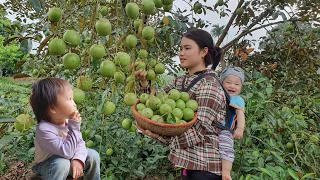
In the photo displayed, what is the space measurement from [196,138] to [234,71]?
53cm

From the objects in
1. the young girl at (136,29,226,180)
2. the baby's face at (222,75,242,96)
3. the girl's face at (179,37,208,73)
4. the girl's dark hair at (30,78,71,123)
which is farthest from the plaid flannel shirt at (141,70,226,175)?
the girl's dark hair at (30,78,71,123)

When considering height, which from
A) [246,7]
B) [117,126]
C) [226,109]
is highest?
[246,7]

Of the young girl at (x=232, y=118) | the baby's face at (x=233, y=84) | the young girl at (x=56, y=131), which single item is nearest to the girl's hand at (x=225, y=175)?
the young girl at (x=232, y=118)

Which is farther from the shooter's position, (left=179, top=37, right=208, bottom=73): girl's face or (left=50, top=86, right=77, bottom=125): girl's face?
(left=179, top=37, right=208, bottom=73): girl's face

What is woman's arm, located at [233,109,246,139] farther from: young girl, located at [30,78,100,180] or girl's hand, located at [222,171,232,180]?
young girl, located at [30,78,100,180]

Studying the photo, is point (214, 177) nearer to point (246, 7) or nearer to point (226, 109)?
point (226, 109)

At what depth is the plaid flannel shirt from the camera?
1399mm

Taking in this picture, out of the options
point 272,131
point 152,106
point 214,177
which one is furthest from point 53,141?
point 272,131

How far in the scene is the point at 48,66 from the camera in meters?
2.10

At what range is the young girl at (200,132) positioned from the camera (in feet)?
4.60

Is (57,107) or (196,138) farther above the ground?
(57,107)

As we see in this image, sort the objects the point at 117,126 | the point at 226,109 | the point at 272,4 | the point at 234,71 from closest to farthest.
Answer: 1. the point at 226,109
2. the point at 234,71
3. the point at 117,126
4. the point at 272,4

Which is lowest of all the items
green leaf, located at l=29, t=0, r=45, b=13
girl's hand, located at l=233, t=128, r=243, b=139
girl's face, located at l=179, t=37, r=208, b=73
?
girl's hand, located at l=233, t=128, r=243, b=139

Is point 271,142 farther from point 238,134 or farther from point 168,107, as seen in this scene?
point 168,107
